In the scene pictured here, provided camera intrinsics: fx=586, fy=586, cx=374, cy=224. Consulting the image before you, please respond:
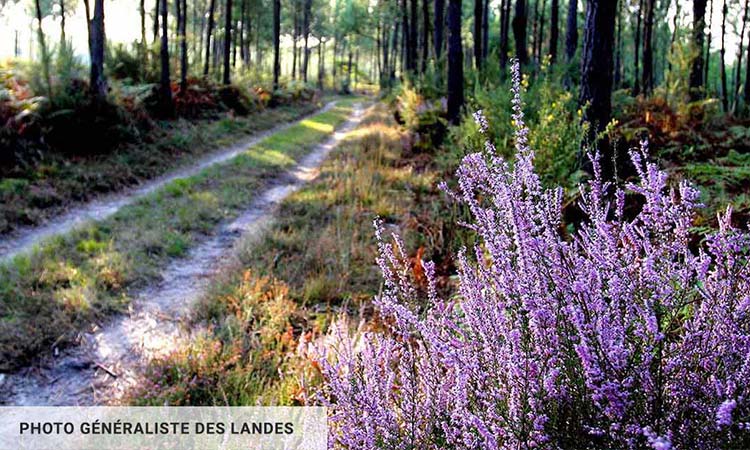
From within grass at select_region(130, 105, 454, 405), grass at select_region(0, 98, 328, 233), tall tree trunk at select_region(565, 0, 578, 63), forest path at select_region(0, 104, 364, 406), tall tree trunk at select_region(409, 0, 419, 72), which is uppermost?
tall tree trunk at select_region(409, 0, 419, 72)

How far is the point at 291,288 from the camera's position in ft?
16.5

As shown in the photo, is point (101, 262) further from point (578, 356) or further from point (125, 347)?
point (578, 356)

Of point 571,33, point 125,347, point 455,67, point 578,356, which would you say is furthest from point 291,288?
point 571,33

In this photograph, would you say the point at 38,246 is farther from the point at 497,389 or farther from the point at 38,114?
the point at 497,389

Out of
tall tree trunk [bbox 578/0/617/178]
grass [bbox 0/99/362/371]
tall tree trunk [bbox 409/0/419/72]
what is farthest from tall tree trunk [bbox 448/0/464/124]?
tall tree trunk [bbox 409/0/419/72]

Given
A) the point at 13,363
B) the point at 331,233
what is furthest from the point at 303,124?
Result: the point at 13,363

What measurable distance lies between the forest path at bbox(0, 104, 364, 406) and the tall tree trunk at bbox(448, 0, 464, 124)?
22.8 ft

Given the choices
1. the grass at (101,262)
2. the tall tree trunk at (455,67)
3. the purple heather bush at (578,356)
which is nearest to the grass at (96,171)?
the grass at (101,262)

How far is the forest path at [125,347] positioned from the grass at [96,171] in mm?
3044

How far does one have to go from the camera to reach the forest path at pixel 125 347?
367 cm

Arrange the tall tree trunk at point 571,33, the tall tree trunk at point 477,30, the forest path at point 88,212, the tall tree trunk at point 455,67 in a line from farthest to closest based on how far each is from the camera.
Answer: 1. the tall tree trunk at point 477,30
2. the tall tree trunk at point 571,33
3. the tall tree trunk at point 455,67
4. the forest path at point 88,212

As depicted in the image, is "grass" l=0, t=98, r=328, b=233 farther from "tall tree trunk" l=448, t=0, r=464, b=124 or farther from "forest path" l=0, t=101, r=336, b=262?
"tall tree trunk" l=448, t=0, r=464, b=124

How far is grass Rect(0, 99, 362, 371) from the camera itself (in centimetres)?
433

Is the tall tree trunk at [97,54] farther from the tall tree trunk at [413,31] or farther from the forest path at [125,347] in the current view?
the tall tree trunk at [413,31]
